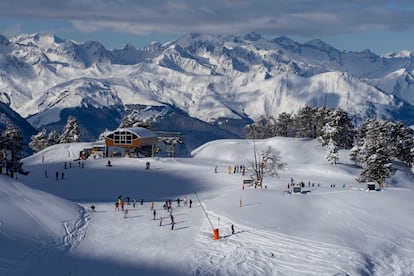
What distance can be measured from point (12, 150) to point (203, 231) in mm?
33204

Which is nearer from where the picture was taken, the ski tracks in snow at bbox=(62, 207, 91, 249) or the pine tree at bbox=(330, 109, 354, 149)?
the ski tracks in snow at bbox=(62, 207, 91, 249)

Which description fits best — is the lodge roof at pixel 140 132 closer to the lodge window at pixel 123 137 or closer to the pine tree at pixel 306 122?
the lodge window at pixel 123 137

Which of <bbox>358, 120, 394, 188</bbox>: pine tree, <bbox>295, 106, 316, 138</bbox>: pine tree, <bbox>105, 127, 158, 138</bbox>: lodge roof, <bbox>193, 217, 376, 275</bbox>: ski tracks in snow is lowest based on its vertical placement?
<bbox>193, 217, 376, 275</bbox>: ski tracks in snow

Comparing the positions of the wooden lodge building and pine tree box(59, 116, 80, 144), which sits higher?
pine tree box(59, 116, 80, 144)

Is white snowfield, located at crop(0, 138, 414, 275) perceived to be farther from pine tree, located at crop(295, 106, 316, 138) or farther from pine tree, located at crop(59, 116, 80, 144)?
pine tree, located at crop(295, 106, 316, 138)

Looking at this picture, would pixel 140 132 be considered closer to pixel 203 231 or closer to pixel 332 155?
pixel 332 155

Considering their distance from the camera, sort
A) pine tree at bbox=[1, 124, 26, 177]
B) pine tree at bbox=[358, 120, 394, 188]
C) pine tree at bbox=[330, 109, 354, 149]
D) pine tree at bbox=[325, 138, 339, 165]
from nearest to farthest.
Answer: pine tree at bbox=[1, 124, 26, 177] < pine tree at bbox=[358, 120, 394, 188] < pine tree at bbox=[325, 138, 339, 165] < pine tree at bbox=[330, 109, 354, 149]

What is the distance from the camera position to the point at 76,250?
45.6m

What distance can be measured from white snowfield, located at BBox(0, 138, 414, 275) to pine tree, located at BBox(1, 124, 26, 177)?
17.5 ft

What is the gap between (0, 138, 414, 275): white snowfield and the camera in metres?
43.9

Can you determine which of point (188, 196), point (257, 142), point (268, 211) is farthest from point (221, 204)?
point (257, 142)

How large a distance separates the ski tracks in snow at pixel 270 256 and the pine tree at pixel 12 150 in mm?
31458

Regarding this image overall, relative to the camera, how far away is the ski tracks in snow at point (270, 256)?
44312mm

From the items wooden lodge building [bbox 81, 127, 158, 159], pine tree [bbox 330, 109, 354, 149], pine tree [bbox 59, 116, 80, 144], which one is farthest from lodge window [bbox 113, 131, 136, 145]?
pine tree [bbox 330, 109, 354, 149]
